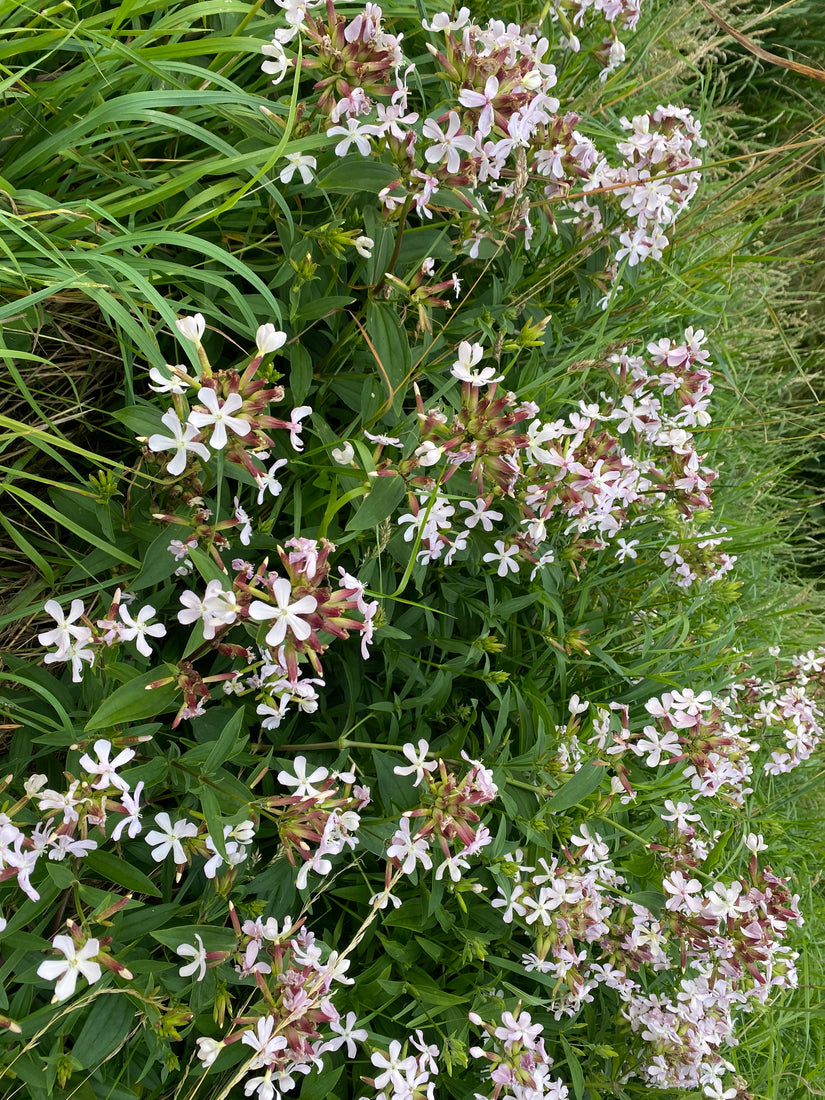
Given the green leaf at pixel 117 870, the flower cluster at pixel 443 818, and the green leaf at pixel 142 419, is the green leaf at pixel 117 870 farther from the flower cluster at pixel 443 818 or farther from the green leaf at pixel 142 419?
the green leaf at pixel 142 419

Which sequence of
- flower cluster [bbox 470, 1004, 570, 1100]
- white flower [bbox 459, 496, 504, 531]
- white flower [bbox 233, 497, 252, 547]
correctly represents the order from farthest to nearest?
white flower [bbox 459, 496, 504, 531]
flower cluster [bbox 470, 1004, 570, 1100]
white flower [bbox 233, 497, 252, 547]

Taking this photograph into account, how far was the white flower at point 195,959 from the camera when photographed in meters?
1.54

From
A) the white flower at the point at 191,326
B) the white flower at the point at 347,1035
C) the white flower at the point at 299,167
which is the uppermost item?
the white flower at the point at 299,167

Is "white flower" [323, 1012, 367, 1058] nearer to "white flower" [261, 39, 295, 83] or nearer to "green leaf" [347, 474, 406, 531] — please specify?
"green leaf" [347, 474, 406, 531]

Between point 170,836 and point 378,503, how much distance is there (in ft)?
2.54

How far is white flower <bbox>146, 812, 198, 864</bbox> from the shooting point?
61.2 inches

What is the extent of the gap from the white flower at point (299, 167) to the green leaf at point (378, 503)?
680 mm

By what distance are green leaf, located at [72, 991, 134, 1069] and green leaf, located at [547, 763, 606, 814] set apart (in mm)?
975

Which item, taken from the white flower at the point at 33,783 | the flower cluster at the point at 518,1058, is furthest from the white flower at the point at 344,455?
the flower cluster at the point at 518,1058

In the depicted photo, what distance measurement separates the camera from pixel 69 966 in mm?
1363

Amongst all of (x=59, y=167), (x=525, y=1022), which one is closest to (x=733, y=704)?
(x=525, y=1022)

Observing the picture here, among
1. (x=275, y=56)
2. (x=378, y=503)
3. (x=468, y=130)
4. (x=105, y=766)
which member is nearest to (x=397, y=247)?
(x=468, y=130)

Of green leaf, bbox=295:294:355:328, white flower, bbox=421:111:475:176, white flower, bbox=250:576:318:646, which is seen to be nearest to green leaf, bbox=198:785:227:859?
white flower, bbox=250:576:318:646

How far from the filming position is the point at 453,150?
1.78 m
